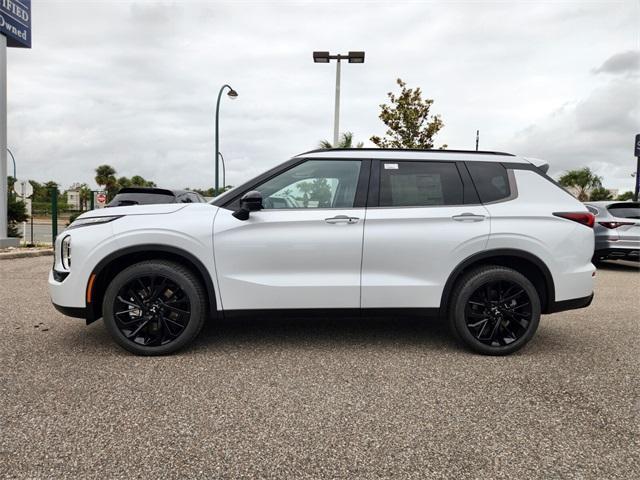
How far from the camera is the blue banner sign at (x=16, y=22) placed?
1142 cm

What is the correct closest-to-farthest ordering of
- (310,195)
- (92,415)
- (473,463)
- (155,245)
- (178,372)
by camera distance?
(473,463)
(92,415)
(178,372)
(155,245)
(310,195)

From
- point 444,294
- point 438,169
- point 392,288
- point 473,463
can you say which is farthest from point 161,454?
point 438,169

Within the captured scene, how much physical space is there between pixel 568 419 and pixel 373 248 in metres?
1.76

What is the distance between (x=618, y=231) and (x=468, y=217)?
24.2ft

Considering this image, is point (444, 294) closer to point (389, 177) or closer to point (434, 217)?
point (434, 217)

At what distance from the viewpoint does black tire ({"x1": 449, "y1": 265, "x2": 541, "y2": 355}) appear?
12.3ft

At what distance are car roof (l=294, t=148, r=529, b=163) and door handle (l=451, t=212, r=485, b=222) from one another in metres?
0.54

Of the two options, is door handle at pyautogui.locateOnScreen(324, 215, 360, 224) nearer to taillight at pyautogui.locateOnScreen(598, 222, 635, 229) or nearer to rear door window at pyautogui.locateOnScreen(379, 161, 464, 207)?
rear door window at pyautogui.locateOnScreen(379, 161, 464, 207)

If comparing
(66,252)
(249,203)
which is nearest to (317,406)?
(249,203)

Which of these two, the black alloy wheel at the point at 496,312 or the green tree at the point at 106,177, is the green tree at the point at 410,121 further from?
the green tree at the point at 106,177

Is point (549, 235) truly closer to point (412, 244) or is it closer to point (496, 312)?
point (496, 312)

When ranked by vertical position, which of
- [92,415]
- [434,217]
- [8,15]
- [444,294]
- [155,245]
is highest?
[8,15]

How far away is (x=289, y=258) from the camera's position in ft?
12.0

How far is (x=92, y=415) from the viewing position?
8.78 ft
